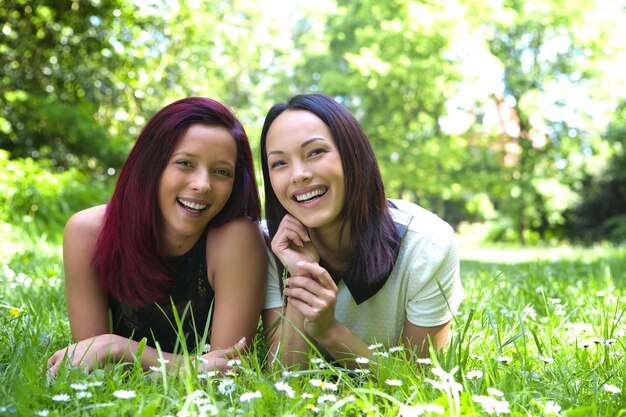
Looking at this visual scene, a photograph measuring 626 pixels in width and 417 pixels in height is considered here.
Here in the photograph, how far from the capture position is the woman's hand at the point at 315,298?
7.45ft

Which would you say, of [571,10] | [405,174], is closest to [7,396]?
[405,174]

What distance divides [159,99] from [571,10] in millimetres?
12900

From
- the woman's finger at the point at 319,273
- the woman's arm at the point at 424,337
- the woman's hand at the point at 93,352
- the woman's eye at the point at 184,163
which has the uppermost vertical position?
the woman's eye at the point at 184,163

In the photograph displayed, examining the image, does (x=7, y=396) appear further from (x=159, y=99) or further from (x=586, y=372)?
(x=159, y=99)

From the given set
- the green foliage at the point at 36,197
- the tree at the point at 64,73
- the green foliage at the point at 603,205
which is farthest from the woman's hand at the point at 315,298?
the green foliage at the point at 603,205

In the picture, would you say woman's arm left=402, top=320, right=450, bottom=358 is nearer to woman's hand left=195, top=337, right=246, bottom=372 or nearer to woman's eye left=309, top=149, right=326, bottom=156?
woman's hand left=195, top=337, right=246, bottom=372

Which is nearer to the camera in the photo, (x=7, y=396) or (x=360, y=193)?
Answer: (x=7, y=396)


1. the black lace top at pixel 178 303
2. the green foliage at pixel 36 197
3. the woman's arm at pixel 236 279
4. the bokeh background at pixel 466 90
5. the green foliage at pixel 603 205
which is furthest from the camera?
the green foliage at pixel 603 205

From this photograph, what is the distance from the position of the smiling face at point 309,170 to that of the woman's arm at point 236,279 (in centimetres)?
29

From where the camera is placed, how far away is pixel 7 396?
163cm

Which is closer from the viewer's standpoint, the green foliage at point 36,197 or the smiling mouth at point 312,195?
the smiling mouth at point 312,195

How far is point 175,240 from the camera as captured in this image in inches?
106

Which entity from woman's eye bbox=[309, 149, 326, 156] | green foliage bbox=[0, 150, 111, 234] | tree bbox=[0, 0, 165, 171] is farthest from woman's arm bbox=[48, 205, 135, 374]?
tree bbox=[0, 0, 165, 171]

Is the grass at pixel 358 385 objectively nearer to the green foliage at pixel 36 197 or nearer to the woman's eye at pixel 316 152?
the woman's eye at pixel 316 152
